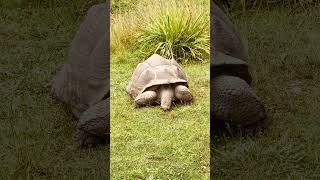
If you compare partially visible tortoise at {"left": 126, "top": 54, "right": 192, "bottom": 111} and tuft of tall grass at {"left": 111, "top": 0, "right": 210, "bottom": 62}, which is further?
tuft of tall grass at {"left": 111, "top": 0, "right": 210, "bottom": 62}

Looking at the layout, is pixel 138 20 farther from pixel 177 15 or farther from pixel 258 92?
pixel 258 92

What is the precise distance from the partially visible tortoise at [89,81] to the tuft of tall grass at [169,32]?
112 millimetres

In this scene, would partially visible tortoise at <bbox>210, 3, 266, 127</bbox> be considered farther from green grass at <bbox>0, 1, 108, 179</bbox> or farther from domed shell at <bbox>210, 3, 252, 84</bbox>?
green grass at <bbox>0, 1, 108, 179</bbox>

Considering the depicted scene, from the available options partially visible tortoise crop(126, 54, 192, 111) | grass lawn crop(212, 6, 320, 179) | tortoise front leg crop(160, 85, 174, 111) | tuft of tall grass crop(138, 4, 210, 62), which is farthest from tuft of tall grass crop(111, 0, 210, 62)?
grass lawn crop(212, 6, 320, 179)

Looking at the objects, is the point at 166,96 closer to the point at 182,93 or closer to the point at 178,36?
the point at 182,93

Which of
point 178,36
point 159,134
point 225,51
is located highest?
point 178,36

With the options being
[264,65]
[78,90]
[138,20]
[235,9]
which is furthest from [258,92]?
[235,9]

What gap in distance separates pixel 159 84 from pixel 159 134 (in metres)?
0.37

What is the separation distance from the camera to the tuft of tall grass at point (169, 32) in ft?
12.8

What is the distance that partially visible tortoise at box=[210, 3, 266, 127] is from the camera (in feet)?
12.1

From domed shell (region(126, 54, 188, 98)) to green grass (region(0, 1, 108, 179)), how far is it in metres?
0.43

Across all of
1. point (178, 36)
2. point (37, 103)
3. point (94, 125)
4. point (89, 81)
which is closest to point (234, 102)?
point (178, 36)

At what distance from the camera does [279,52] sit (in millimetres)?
5344

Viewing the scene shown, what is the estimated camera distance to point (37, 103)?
4.55 m
